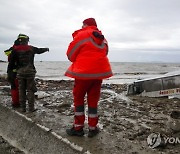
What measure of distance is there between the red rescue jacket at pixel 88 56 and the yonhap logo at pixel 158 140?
1.19 m

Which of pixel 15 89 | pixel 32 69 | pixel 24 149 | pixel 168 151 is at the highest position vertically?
pixel 32 69

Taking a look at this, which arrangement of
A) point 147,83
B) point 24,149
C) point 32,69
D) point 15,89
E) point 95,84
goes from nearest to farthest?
point 95,84
point 24,149
point 32,69
point 15,89
point 147,83

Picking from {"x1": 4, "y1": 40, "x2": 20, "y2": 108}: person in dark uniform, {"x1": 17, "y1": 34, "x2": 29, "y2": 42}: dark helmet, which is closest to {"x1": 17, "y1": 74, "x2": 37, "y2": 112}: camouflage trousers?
{"x1": 4, "y1": 40, "x2": 20, "y2": 108}: person in dark uniform

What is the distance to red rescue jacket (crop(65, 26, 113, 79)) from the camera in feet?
12.5

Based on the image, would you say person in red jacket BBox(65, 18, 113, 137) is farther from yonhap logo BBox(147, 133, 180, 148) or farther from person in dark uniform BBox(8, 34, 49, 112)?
person in dark uniform BBox(8, 34, 49, 112)

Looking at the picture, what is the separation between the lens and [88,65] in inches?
150

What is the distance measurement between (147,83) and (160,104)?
6.22 ft

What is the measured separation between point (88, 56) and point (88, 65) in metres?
0.14

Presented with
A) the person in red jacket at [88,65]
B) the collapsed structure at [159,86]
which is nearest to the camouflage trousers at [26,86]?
the person in red jacket at [88,65]

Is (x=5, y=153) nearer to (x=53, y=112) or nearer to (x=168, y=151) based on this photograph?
(x=53, y=112)

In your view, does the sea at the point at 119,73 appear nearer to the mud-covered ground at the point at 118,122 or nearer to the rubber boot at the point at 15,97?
the mud-covered ground at the point at 118,122

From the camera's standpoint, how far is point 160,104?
24.3ft

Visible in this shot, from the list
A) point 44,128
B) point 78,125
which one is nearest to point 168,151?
point 78,125

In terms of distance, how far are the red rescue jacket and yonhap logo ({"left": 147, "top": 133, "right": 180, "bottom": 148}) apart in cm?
119
